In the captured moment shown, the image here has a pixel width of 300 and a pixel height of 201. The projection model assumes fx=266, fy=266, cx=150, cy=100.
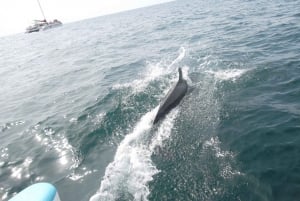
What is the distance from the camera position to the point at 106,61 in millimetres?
A: 28781

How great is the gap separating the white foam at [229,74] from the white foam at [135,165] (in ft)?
15.4

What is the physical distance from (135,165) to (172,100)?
4635 mm

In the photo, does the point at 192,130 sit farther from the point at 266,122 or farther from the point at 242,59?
the point at 242,59

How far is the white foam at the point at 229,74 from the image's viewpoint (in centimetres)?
1516

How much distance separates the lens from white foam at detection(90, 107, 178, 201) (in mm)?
8391

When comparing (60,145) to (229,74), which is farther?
(229,74)

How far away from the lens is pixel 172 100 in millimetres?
13117

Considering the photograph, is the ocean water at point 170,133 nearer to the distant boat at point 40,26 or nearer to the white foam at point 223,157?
the white foam at point 223,157

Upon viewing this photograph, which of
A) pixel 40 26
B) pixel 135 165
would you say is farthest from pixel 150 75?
pixel 40 26

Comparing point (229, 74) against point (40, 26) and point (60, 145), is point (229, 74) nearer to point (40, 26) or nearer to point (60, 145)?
point (60, 145)

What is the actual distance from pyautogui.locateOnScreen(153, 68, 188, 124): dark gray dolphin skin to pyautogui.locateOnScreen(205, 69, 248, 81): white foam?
8.78ft

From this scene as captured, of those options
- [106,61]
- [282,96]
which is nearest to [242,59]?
A: [282,96]

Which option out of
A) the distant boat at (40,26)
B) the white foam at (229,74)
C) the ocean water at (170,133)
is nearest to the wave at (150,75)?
the ocean water at (170,133)

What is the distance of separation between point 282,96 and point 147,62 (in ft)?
45.7
